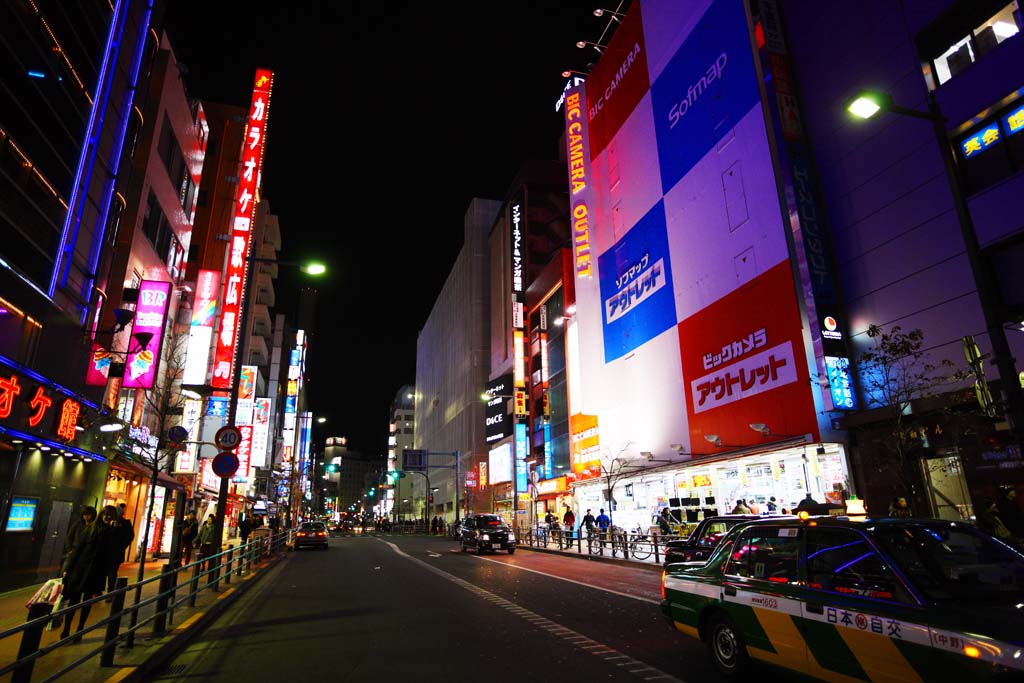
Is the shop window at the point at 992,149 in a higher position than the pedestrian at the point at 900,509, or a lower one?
higher

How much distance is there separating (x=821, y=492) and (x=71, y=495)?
76.7ft

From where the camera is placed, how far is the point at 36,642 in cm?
445

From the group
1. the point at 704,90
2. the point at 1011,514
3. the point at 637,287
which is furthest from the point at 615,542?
the point at 704,90

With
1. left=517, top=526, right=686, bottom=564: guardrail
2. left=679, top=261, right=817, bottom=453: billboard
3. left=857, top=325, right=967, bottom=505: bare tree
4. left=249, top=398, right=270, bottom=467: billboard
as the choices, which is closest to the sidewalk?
left=857, top=325, right=967, bottom=505: bare tree

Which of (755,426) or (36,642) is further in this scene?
(755,426)

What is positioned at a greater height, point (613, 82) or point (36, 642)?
point (613, 82)

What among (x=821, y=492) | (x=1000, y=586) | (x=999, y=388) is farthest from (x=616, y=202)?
(x=1000, y=586)

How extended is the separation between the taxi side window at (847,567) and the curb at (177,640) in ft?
23.2

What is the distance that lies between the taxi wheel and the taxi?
0.01 m

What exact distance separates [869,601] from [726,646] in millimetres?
2103

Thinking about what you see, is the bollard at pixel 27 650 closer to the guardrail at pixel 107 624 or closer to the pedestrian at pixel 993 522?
the guardrail at pixel 107 624

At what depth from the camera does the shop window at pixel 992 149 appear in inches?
617

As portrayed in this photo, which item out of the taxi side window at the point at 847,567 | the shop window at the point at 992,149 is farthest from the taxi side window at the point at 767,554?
the shop window at the point at 992,149

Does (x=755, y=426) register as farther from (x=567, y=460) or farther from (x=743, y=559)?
(x=567, y=460)
